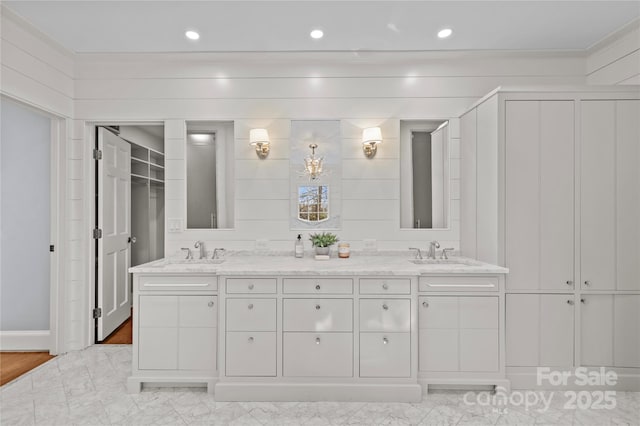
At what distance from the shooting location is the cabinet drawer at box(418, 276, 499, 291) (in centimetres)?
232

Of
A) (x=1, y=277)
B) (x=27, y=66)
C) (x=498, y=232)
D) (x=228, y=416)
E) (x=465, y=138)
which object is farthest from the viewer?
(x=1, y=277)

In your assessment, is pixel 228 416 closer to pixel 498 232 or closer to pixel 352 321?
pixel 352 321

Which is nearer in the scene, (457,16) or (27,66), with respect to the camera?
(457,16)

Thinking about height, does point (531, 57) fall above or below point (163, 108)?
above

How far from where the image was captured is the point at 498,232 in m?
2.41

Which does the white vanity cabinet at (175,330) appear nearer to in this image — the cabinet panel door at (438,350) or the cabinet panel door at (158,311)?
the cabinet panel door at (158,311)

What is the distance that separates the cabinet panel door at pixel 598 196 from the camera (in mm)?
2371

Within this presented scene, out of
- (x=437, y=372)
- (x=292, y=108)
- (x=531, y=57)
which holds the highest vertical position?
(x=531, y=57)

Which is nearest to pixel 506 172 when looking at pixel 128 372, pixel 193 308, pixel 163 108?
pixel 193 308

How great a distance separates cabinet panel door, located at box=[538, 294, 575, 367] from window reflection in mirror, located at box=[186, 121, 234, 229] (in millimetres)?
2726

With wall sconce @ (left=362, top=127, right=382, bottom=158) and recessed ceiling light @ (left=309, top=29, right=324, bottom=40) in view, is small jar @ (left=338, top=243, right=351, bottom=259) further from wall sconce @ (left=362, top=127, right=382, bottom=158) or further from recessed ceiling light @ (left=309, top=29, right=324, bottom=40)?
recessed ceiling light @ (left=309, top=29, right=324, bottom=40)

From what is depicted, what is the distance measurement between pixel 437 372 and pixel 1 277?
4.12m

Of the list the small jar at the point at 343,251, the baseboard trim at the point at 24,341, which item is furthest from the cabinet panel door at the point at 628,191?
the baseboard trim at the point at 24,341

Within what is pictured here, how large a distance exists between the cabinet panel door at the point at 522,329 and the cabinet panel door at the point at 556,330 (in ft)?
0.15
